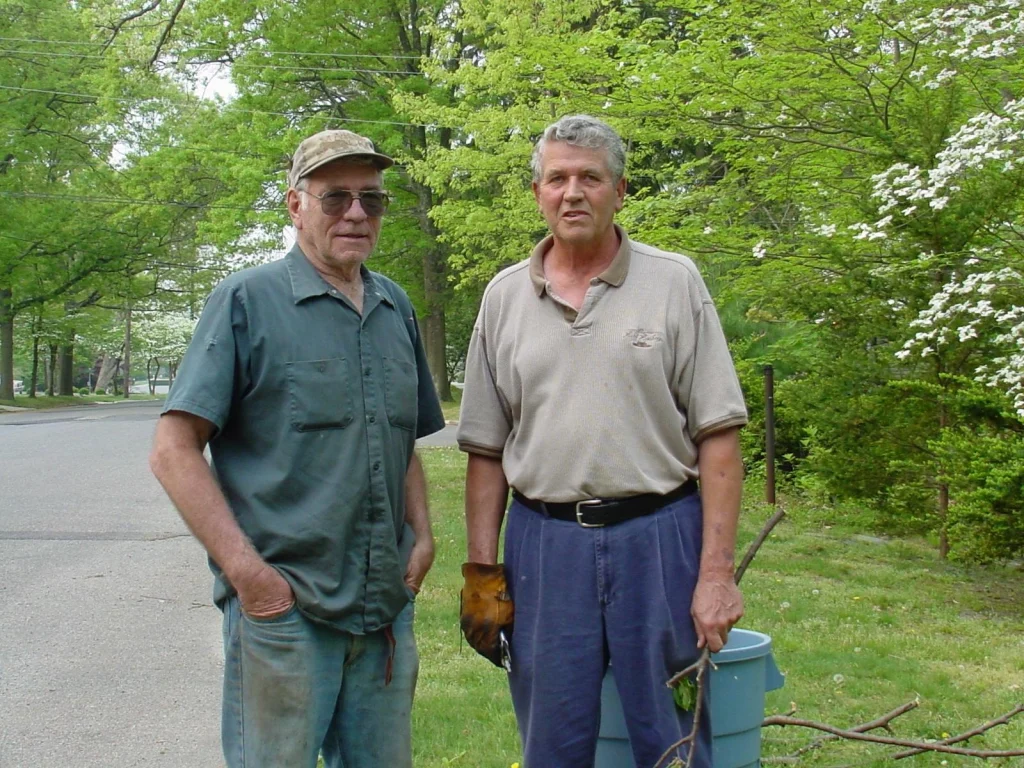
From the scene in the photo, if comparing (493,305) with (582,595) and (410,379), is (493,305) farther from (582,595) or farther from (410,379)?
(582,595)

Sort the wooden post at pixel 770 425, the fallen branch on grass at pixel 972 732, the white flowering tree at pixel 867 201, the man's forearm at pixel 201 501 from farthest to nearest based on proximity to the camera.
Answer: the wooden post at pixel 770 425
the white flowering tree at pixel 867 201
the fallen branch on grass at pixel 972 732
the man's forearm at pixel 201 501

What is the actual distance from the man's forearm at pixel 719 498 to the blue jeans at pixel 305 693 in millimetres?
831

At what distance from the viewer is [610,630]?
3.04 metres

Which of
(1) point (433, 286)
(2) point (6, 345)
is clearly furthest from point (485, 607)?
(2) point (6, 345)

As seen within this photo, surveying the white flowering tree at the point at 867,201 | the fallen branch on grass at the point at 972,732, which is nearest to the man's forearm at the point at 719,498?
the fallen branch on grass at the point at 972,732

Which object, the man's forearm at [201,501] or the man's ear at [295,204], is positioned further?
the man's ear at [295,204]

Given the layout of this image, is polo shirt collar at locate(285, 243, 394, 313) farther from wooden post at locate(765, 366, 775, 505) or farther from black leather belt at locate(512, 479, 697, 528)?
wooden post at locate(765, 366, 775, 505)

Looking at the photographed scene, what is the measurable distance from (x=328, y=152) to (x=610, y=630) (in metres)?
1.42

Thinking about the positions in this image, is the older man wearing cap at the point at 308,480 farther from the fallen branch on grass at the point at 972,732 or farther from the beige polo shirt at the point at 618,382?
the fallen branch on grass at the point at 972,732

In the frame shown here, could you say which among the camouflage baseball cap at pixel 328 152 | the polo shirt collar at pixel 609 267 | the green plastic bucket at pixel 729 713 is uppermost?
the camouflage baseball cap at pixel 328 152

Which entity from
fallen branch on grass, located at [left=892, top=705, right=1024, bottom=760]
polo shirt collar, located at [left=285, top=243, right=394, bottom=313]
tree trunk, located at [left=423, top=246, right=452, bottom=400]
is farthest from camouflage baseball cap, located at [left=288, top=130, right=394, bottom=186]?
tree trunk, located at [left=423, top=246, right=452, bottom=400]

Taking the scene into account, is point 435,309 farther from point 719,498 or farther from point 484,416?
point 719,498

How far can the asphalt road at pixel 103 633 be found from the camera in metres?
5.03

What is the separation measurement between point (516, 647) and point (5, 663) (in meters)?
4.05
